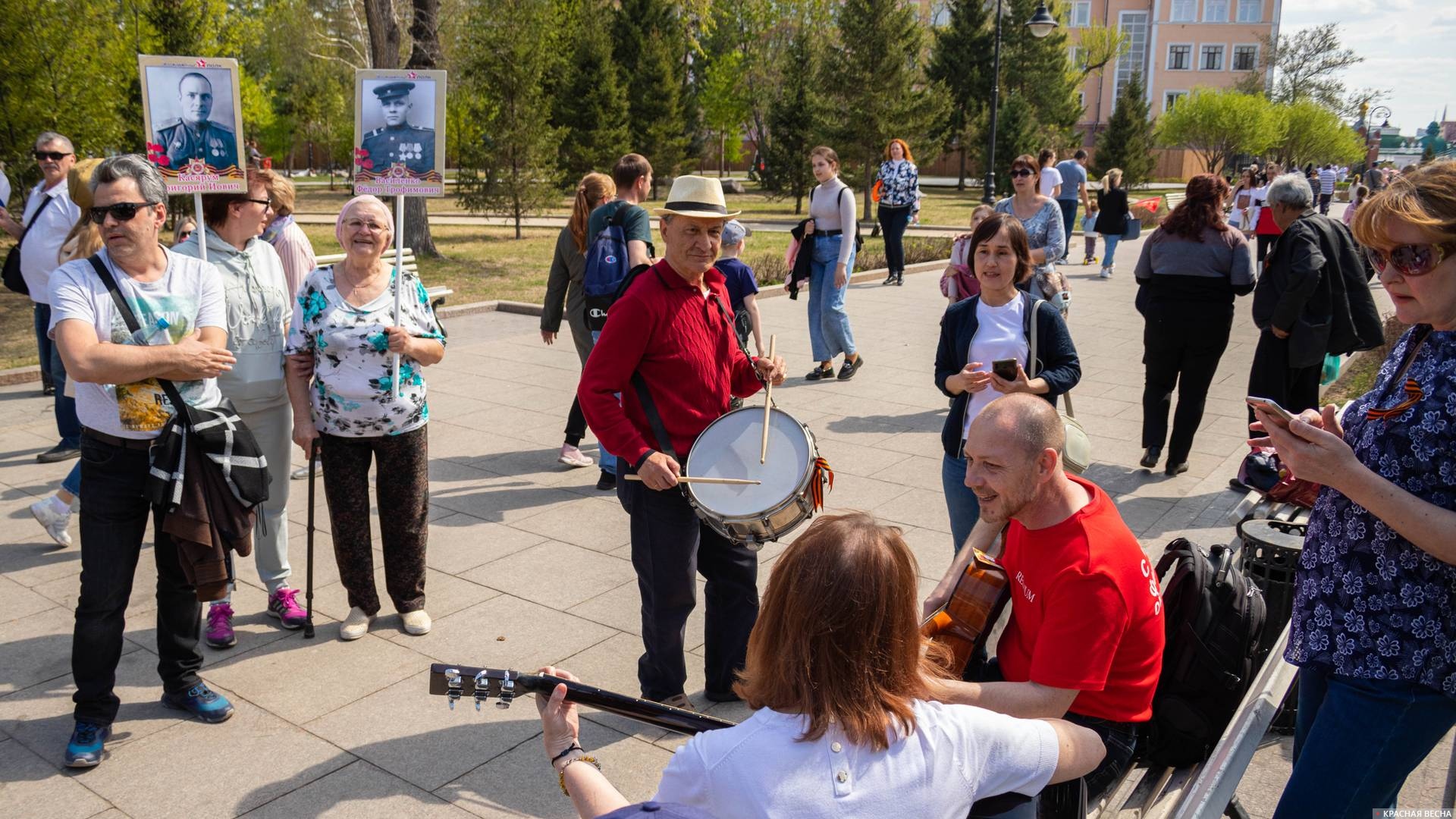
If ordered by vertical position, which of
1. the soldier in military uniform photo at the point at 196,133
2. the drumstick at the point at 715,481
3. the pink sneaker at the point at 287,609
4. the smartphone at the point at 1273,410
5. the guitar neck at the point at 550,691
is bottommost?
the pink sneaker at the point at 287,609

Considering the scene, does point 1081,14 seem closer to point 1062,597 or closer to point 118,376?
point 118,376

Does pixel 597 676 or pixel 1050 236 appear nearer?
pixel 597 676

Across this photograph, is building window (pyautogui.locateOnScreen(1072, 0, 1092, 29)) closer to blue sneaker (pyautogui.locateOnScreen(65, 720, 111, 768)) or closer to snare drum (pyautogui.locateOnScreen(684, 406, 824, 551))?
snare drum (pyautogui.locateOnScreen(684, 406, 824, 551))

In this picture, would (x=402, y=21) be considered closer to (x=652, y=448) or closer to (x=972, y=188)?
(x=652, y=448)

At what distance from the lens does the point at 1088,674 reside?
8.38 ft

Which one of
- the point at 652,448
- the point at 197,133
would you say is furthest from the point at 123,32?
the point at 652,448

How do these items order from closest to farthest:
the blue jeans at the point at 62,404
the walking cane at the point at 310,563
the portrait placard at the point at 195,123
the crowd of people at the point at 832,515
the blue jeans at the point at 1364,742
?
the crowd of people at the point at 832,515, the blue jeans at the point at 1364,742, the portrait placard at the point at 195,123, the walking cane at the point at 310,563, the blue jeans at the point at 62,404

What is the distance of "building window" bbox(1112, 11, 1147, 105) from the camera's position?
257ft

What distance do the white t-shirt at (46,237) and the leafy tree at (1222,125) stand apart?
56.4 metres

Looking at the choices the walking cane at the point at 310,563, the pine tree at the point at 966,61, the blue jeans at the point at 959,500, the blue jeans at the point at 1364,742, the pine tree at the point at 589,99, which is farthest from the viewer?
the pine tree at the point at 966,61

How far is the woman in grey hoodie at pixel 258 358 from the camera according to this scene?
189 inches

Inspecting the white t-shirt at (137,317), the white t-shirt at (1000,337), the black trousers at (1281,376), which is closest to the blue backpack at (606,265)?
the white t-shirt at (1000,337)

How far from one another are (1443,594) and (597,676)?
10.3ft

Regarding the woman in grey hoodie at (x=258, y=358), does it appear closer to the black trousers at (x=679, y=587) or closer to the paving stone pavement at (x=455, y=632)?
the paving stone pavement at (x=455, y=632)
